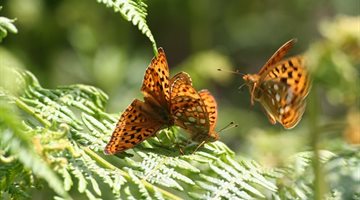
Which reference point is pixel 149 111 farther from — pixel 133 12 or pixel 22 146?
pixel 22 146

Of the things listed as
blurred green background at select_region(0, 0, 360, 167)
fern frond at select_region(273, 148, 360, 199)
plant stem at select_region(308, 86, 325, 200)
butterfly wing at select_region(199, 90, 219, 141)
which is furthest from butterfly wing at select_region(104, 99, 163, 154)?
blurred green background at select_region(0, 0, 360, 167)

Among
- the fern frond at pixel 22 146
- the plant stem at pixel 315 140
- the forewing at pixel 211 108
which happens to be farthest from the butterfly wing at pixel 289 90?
the fern frond at pixel 22 146

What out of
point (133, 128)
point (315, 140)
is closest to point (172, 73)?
point (133, 128)

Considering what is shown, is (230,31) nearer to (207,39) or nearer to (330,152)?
(207,39)

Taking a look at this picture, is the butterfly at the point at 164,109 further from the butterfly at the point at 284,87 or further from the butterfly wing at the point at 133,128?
the butterfly at the point at 284,87

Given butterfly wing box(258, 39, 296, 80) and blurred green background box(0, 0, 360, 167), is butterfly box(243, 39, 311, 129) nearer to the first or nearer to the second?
butterfly wing box(258, 39, 296, 80)

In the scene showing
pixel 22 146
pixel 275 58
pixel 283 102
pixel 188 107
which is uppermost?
pixel 275 58
